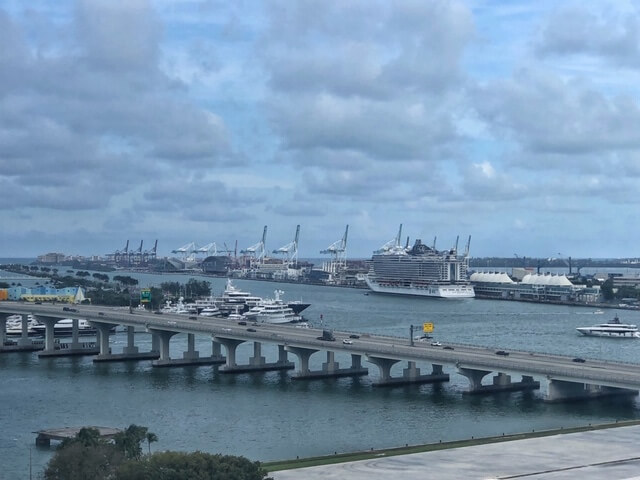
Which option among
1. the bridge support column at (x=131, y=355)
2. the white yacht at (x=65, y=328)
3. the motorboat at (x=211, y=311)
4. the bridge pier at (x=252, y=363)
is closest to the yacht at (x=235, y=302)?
the motorboat at (x=211, y=311)

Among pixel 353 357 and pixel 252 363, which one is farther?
pixel 252 363

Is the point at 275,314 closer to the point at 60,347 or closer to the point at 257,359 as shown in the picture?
the point at 60,347

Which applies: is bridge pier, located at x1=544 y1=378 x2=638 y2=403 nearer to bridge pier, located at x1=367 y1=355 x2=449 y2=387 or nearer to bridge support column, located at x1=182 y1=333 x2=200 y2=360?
bridge pier, located at x1=367 y1=355 x2=449 y2=387

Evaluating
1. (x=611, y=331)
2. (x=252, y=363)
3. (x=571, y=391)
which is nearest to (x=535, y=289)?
(x=611, y=331)

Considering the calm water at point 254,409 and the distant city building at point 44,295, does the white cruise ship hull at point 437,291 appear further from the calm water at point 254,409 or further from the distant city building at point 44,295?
the calm water at point 254,409

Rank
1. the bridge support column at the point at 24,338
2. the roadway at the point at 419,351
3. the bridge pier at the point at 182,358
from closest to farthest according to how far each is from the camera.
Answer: the roadway at the point at 419,351
the bridge pier at the point at 182,358
the bridge support column at the point at 24,338

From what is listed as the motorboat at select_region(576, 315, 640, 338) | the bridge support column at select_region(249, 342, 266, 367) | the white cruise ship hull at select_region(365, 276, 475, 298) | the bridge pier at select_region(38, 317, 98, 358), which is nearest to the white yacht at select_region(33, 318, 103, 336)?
the bridge pier at select_region(38, 317, 98, 358)

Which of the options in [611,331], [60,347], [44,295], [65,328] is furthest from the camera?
[44,295]
